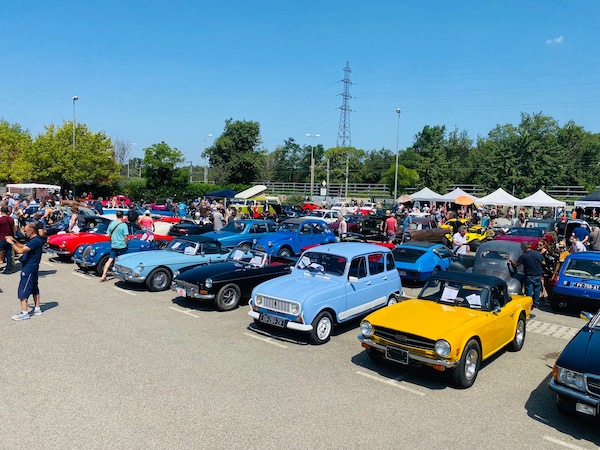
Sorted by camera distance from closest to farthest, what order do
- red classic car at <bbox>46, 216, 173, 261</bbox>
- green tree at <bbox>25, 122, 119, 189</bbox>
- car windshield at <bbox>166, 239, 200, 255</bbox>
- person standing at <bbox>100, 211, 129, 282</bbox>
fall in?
car windshield at <bbox>166, 239, 200, 255</bbox>, person standing at <bbox>100, 211, 129, 282</bbox>, red classic car at <bbox>46, 216, 173, 261</bbox>, green tree at <bbox>25, 122, 119, 189</bbox>

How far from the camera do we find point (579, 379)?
5117 mm

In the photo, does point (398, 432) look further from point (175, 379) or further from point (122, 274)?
point (122, 274)

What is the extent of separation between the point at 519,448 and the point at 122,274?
31.3 feet

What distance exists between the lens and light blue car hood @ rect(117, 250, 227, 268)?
37.5ft

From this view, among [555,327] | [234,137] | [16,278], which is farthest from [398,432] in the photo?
[234,137]

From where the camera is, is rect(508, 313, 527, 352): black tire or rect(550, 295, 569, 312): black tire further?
rect(550, 295, 569, 312): black tire

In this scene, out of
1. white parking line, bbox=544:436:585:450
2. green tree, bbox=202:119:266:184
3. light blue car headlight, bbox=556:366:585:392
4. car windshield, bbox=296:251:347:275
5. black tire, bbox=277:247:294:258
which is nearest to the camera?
white parking line, bbox=544:436:585:450

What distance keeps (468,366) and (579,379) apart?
1.51 metres

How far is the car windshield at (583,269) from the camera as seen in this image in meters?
10.2

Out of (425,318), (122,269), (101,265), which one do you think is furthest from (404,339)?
(101,265)

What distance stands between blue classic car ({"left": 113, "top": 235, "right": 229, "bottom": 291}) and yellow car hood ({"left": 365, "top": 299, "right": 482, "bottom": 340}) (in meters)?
6.41

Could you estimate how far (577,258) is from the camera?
10.6m

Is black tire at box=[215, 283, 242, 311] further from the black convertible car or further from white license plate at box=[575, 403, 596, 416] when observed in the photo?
white license plate at box=[575, 403, 596, 416]

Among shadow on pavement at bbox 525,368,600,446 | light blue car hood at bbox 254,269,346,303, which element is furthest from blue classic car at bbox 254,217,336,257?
shadow on pavement at bbox 525,368,600,446
